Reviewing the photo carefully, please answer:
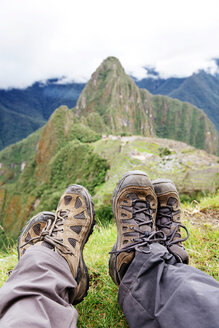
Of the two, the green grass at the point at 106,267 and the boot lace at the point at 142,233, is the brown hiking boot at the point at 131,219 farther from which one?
the green grass at the point at 106,267

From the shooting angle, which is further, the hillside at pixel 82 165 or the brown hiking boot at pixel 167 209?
the hillside at pixel 82 165

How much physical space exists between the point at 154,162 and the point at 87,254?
659cm

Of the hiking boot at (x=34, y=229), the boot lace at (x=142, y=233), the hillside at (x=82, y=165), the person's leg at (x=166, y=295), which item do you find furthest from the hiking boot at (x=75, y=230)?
the hillside at (x=82, y=165)

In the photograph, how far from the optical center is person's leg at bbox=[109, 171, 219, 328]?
40.9 inches

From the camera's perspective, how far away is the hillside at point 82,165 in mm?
7199

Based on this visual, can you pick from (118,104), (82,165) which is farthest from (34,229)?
(118,104)

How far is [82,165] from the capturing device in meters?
21.4

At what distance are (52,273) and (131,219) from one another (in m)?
0.94

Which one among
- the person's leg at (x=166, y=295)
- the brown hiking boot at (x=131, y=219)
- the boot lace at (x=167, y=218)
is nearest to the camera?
the person's leg at (x=166, y=295)

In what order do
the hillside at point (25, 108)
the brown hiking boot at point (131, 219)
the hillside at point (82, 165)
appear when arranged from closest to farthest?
the brown hiking boot at point (131, 219), the hillside at point (82, 165), the hillside at point (25, 108)

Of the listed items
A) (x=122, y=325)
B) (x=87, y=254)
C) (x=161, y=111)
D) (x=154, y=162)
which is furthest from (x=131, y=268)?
(x=161, y=111)

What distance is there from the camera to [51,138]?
37344 millimetres

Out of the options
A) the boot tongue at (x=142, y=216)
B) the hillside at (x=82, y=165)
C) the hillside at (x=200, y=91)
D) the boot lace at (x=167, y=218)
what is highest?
the hillside at (x=200, y=91)

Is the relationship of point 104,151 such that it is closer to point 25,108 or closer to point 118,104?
point 118,104
